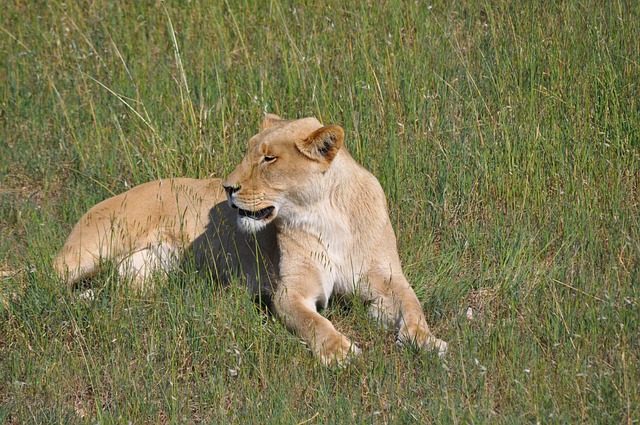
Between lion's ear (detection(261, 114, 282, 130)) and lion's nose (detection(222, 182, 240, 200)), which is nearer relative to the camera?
lion's nose (detection(222, 182, 240, 200))

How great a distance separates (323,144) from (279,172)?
0.83 ft

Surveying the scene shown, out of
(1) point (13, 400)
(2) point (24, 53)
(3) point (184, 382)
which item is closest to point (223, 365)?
(3) point (184, 382)

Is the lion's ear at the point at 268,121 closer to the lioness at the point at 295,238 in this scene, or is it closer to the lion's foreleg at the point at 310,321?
the lioness at the point at 295,238

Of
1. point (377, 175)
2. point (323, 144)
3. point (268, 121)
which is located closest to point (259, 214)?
point (323, 144)

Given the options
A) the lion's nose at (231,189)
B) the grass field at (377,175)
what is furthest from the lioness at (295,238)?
the grass field at (377,175)

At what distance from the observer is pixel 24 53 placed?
7.32 meters

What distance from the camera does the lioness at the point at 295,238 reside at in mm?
4555

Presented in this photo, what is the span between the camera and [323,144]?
4547mm

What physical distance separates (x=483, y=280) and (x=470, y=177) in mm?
785

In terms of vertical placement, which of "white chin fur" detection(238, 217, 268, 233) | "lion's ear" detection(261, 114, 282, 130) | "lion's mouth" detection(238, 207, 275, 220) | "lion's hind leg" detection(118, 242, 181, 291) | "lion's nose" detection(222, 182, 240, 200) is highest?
"lion's ear" detection(261, 114, 282, 130)

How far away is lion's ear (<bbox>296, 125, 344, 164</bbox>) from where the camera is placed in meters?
4.48

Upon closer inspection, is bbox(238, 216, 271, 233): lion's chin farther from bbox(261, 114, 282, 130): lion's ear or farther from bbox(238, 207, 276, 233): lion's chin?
bbox(261, 114, 282, 130): lion's ear

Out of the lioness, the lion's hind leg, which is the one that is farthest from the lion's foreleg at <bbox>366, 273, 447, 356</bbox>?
the lion's hind leg

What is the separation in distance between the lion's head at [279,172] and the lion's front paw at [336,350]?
2.43ft
